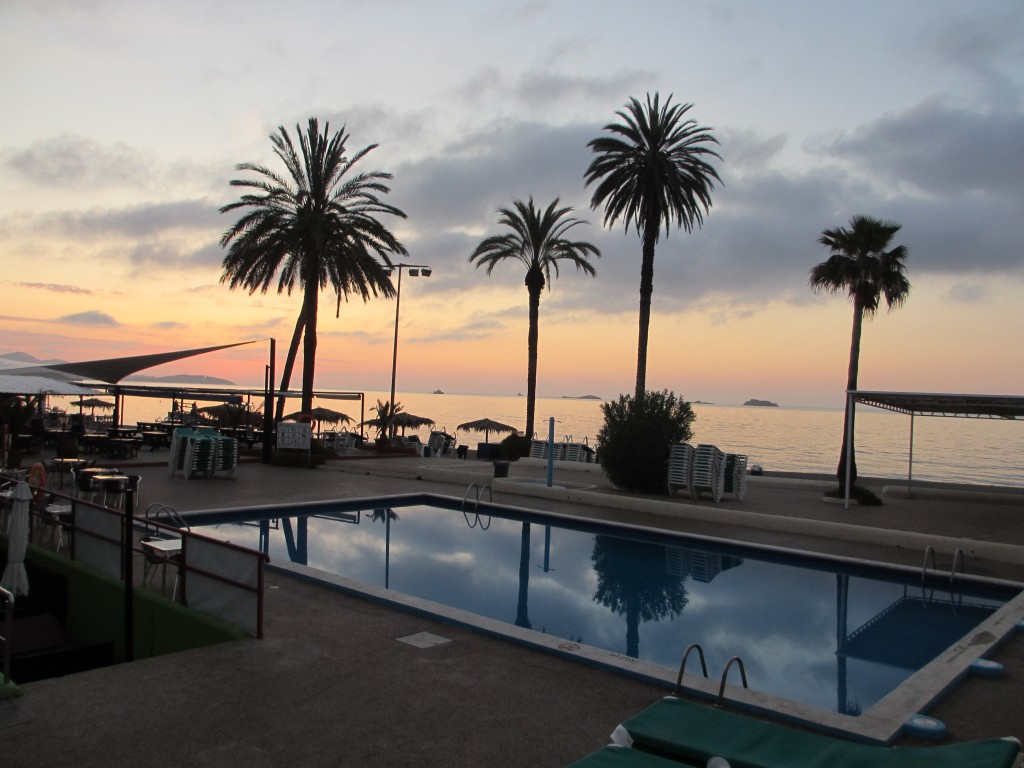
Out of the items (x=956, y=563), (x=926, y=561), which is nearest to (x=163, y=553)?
(x=926, y=561)

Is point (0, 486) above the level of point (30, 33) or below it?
below

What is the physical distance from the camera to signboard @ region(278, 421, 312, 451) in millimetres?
21953

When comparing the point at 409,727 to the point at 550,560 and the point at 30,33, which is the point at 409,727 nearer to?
the point at 550,560

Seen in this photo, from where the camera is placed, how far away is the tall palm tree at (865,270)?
21953 mm

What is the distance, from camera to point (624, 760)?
361 cm

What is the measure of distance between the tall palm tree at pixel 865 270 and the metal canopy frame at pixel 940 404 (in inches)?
124

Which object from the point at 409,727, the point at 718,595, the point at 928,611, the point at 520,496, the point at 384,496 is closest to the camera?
the point at 409,727

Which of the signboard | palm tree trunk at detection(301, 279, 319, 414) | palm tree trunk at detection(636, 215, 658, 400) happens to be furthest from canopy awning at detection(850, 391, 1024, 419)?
palm tree trunk at detection(301, 279, 319, 414)

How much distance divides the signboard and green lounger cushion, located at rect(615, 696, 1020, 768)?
19021mm

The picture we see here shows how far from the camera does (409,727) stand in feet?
15.5

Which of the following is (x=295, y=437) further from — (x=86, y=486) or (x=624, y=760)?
(x=624, y=760)

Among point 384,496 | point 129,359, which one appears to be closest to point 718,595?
point 384,496

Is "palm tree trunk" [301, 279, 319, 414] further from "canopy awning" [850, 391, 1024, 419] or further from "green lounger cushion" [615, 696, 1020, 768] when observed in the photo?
"green lounger cushion" [615, 696, 1020, 768]

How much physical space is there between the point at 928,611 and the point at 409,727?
7.93 metres
